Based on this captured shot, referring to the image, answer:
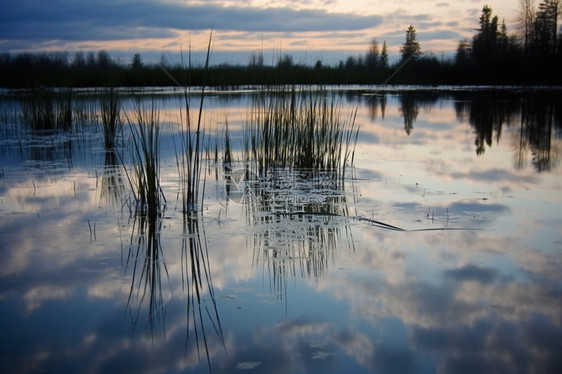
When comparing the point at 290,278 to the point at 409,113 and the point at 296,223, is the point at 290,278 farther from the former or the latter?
the point at 409,113

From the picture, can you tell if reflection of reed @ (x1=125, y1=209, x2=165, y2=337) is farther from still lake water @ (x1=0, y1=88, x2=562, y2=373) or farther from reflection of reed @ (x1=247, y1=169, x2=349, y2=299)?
reflection of reed @ (x1=247, y1=169, x2=349, y2=299)

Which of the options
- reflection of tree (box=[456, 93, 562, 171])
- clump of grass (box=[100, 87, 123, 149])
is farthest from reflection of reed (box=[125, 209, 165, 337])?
reflection of tree (box=[456, 93, 562, 171])

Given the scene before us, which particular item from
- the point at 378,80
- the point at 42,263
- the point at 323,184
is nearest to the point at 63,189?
the point at 42,263

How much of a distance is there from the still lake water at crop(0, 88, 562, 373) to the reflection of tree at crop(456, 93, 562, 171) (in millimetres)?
1343

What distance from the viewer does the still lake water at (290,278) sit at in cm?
183

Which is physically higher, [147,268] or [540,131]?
[540,131]

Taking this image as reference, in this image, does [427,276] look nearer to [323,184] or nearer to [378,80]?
[323,184]

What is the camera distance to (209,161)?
5.93m

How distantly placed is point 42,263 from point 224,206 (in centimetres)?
142

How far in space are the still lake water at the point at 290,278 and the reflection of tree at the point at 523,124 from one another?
1.34 metres

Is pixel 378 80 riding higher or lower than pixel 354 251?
higher

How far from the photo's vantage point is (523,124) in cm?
898

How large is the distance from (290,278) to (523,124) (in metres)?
7.86

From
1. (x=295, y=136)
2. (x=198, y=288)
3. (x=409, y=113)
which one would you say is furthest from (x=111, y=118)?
(x=409, y=113)
